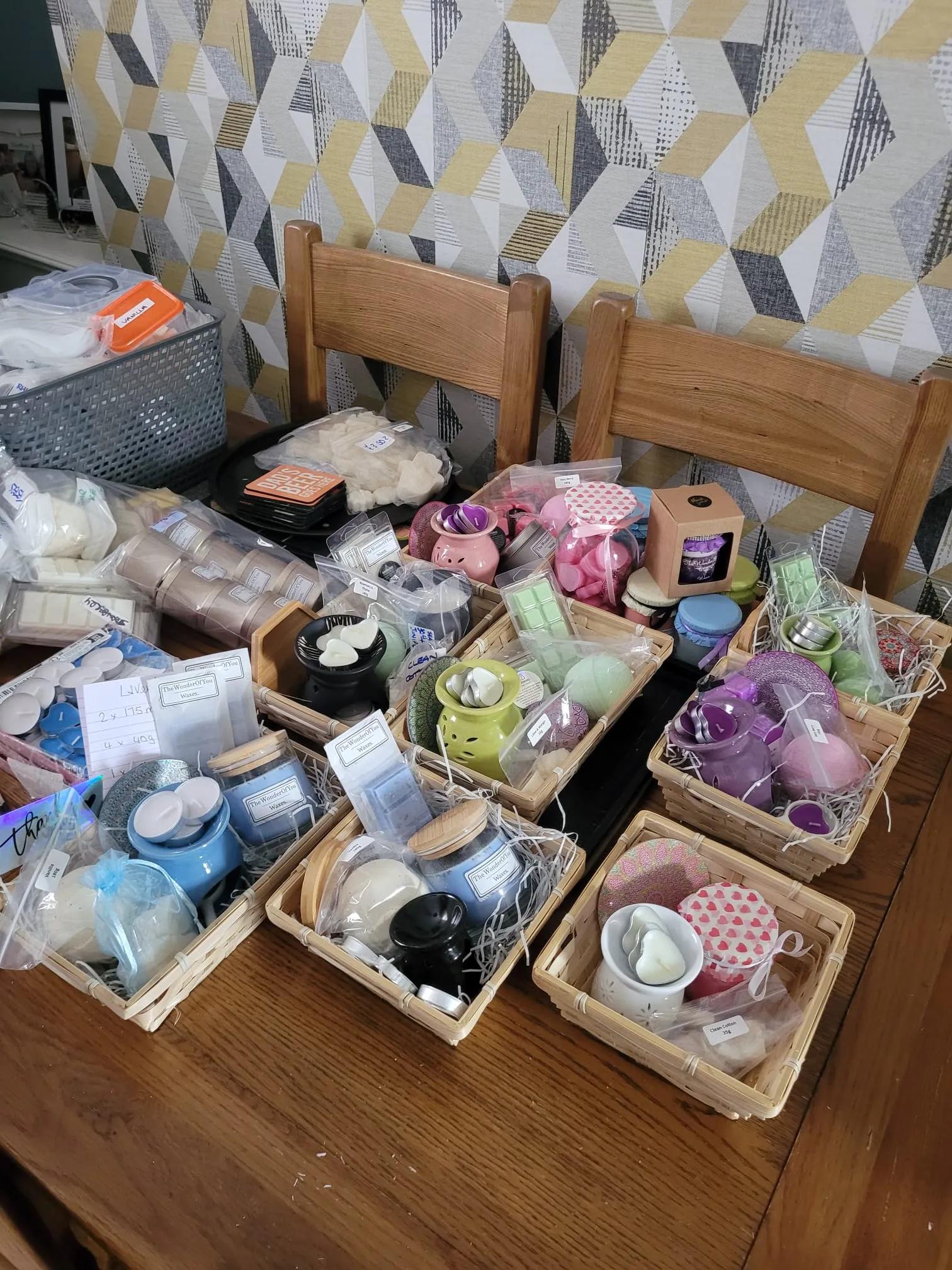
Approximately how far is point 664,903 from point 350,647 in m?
0.39

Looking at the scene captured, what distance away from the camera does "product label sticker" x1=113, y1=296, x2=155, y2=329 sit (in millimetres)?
1251

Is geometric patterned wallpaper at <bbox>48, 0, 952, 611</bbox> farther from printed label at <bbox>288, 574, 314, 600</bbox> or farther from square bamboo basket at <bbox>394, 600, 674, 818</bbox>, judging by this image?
printed label at <bbox>288, 574, 314, 600</bbox>

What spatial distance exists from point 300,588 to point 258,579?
56 mm

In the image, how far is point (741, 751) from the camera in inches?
32.4

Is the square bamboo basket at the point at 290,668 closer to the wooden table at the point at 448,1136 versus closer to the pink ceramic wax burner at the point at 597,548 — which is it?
the pink ceramic wax burner at the point at 597,548

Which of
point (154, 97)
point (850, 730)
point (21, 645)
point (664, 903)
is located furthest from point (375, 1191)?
point (154, 97)

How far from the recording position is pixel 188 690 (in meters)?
0.89

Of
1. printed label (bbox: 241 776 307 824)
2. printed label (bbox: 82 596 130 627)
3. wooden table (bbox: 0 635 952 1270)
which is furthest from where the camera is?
printed label (bbox: 82 596 130 627)

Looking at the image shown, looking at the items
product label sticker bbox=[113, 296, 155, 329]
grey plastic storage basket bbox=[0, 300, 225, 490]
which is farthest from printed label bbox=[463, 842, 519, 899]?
product label sticker bbox=[113, 296, 155, 329]

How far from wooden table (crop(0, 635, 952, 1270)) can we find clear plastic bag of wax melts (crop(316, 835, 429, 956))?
56 mm

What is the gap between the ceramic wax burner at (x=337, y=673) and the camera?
2.97 ft

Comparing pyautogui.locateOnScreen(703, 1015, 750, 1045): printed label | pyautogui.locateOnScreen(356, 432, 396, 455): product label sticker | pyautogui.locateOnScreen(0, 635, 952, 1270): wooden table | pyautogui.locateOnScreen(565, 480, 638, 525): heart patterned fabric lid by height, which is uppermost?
pyautogui.locateOnScreen(565, 480, 638, 525): heart patterned fabric lid

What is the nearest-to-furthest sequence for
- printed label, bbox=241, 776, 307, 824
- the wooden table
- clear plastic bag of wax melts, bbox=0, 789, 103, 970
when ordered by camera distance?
the wooden table < clear plastic bag of wax melts, bbox=0, 789, 103, 970 < printed label, bbox=241, 776, 307, 824

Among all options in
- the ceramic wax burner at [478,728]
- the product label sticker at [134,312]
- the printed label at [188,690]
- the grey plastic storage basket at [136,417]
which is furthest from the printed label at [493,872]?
the product label sticker at [134,312]
